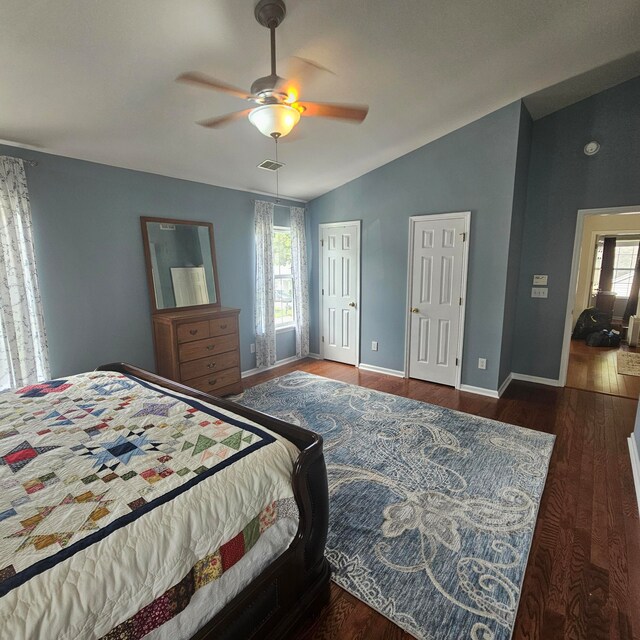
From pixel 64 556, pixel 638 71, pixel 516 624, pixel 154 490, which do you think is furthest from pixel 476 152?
pixel 64 556

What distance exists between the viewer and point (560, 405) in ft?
11.7

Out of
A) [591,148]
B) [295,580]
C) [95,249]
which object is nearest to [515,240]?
[591,148]

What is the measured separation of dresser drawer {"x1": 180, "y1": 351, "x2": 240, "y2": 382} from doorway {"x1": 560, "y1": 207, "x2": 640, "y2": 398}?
3.81m

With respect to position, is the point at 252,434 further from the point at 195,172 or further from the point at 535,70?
the point at 535,70

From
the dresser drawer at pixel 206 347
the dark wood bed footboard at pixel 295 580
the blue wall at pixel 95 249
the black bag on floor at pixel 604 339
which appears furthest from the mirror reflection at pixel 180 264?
the black bag on floor at pixel 604 339

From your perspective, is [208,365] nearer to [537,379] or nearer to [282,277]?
[282,277]

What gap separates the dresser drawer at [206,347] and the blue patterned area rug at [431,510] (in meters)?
0.81

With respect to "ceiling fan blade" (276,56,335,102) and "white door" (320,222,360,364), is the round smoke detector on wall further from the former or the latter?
"ceiling fan blade" (276,56,335,102)

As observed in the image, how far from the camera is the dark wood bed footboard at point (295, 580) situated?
1.12 m

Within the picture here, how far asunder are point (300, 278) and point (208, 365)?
201 cm

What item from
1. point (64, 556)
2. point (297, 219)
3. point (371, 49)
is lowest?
point (64, 556)

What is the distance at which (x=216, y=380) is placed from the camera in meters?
3.61

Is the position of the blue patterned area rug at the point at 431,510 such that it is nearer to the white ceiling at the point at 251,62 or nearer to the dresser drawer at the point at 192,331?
the dresser drawer at the point at 192,331

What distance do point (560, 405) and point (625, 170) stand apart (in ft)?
8.15
